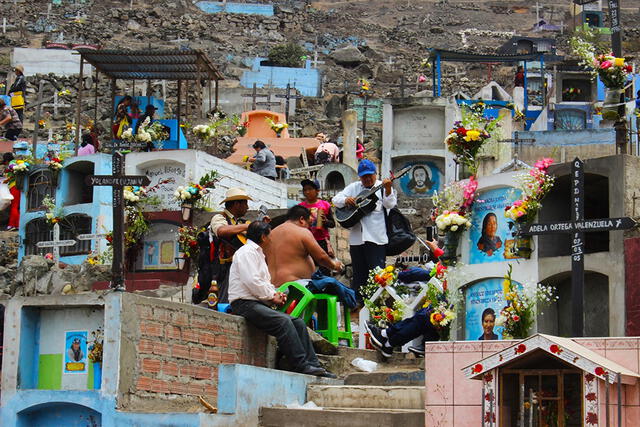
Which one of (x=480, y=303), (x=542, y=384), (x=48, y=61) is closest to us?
(x=542, y=384)

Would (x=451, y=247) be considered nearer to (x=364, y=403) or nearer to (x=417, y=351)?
(x=417, y=351)

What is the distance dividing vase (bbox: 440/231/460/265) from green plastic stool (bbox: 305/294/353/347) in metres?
2.25

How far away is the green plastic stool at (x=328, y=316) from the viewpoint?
17.5 m

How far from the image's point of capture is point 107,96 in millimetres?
53031

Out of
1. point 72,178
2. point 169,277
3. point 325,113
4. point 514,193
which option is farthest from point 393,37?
point 514,193

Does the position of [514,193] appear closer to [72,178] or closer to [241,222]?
[241,222]

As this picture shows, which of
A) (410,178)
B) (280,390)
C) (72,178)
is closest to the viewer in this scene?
(280,390)

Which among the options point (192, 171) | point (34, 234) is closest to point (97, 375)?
point (192, 171)

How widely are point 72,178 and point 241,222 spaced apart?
41.1 ft

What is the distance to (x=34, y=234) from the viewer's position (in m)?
30.4

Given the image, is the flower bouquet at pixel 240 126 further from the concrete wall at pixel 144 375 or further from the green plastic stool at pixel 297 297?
the concrete wall at pixel 144 375

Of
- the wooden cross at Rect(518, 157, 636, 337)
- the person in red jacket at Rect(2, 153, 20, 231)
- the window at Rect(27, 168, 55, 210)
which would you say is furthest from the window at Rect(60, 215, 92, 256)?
the wooden cross at Rect(518, 157, 636, 337)

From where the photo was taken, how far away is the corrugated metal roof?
3138 cm

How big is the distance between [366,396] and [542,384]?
107 inches
